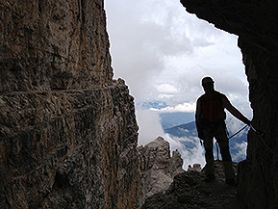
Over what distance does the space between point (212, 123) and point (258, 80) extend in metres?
2.72

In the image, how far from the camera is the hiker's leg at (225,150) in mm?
12620

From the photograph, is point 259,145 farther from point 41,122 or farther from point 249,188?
point 41,122

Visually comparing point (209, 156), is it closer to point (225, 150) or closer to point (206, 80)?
point (225, 150)

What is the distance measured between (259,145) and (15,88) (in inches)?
681

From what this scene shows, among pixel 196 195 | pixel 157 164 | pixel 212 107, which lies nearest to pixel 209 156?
pixel 196 195

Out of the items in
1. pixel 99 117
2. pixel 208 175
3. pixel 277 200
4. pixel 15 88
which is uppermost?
pixel 99 117

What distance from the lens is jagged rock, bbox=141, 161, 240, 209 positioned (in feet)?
38.7

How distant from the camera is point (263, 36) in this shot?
930 centimetres

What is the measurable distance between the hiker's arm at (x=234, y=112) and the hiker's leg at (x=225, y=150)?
1033 millimetres

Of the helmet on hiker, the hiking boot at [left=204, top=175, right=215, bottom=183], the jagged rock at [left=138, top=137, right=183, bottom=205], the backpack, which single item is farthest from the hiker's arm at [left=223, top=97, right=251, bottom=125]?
the jagged rock at [left=138, top=137, right=183, bottom=205]

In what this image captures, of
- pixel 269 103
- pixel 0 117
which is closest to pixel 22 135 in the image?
pixel 0 117

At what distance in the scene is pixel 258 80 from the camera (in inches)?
414

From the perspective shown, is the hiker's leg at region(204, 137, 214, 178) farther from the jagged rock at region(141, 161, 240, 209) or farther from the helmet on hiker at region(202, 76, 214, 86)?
the helmet on hiker at region(202, 76, 214, 86)

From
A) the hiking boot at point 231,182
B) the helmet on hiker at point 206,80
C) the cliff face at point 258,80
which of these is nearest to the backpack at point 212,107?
the helmet on hiker at point 206,80
